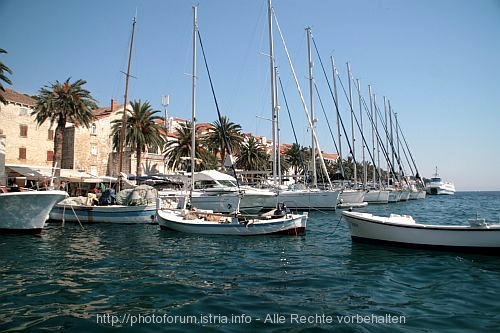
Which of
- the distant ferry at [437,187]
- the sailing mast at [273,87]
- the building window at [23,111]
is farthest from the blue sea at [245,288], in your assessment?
the distant ferry at [437,187]

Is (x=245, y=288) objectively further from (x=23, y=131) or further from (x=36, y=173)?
(x=23, y=131)

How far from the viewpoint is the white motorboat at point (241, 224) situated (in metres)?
19.1

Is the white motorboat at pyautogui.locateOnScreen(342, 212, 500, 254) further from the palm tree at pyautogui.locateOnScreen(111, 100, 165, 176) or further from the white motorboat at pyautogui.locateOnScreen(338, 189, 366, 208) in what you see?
the palm tree at pyautogui.locateOnScreen(111, 100, 165, 176)

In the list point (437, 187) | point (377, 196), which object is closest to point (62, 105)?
point (377, 196)

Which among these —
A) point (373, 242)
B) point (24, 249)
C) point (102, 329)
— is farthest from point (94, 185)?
point (102, 329)

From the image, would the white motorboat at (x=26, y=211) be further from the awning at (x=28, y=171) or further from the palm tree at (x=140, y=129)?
the palm tree at (x=140, y=129)

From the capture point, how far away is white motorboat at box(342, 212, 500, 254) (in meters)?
14.2

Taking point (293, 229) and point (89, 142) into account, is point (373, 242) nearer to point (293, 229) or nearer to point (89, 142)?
point (293, 229)

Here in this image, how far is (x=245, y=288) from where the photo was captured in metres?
9.90

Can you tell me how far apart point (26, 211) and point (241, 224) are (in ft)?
39.7

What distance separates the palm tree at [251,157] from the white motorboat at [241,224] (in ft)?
160

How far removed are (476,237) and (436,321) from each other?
831cm

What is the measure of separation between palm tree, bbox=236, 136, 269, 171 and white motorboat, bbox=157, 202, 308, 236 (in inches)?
1915

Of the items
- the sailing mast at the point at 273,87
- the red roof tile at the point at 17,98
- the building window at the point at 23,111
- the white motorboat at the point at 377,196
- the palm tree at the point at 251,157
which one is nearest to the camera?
the sailing mast at the point at 273,87
